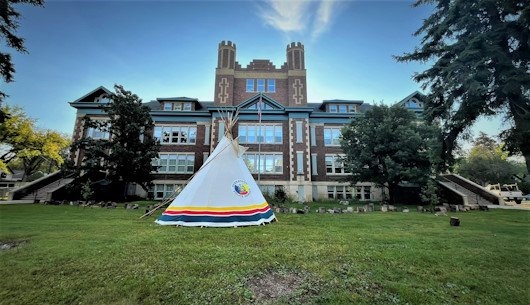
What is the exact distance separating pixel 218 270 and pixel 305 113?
24.1 metres

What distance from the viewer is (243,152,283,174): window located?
85.5 ft

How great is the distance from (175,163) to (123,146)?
7.34m

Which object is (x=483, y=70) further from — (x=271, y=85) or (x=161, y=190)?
(x=161, y=190)

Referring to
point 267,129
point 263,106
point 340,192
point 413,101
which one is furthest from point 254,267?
point 413,101

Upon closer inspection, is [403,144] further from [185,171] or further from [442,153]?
[185,171]

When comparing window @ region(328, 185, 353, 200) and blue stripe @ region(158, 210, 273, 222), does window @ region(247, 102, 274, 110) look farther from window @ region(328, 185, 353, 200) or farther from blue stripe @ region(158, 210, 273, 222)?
blue stripe @ region(158, 210, 273, 222)

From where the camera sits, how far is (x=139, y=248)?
5613 millimetres

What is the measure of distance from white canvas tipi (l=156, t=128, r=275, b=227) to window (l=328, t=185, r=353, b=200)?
17325 millimetres

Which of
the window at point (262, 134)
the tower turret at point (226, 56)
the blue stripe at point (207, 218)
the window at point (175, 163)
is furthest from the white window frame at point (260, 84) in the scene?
the blue stripe at point (207, 218)

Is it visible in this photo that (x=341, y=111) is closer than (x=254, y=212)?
No

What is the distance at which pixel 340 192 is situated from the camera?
26500 mm

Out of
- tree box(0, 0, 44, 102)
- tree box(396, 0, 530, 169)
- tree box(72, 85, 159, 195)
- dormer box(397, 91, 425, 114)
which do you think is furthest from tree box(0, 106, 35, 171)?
dormer box(397, 91, 425, 114)

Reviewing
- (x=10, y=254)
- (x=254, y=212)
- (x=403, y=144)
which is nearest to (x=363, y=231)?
(x=254, y=212)

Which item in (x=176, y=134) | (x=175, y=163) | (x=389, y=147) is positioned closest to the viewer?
(x=389, y=147)
